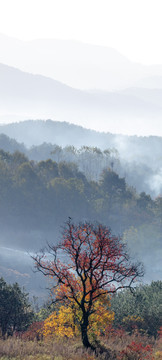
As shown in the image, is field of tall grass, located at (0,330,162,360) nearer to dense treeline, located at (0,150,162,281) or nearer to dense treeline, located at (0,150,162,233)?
dense treeline, located at (0,150,162,281)

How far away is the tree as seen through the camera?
31828 millimetres

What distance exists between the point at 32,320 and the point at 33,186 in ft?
293

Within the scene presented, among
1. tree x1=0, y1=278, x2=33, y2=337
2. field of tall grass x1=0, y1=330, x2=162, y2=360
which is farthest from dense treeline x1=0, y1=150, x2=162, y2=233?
field of tall grass x1=0, y1=330, x2=162, y2=360

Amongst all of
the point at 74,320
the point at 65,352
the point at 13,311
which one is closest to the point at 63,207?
the point at 13,311

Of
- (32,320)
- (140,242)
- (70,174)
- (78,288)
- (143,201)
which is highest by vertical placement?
(70,174)

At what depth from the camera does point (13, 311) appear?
3241 cm

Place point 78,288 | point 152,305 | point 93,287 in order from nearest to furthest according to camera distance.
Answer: point 93,287, point 78,288, point 152,305

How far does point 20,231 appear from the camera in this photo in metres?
118

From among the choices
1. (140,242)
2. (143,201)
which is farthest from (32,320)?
(143,201)

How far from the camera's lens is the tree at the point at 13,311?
1253 inches

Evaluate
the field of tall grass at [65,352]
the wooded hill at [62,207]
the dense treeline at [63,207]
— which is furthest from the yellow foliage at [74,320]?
the dense treeline at [63,207]

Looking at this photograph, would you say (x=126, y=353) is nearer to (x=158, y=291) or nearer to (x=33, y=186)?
(x=158, y=291)

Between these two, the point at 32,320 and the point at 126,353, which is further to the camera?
the point at 32,320

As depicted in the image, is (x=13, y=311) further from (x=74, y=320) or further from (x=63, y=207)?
(x=63, y=207)
